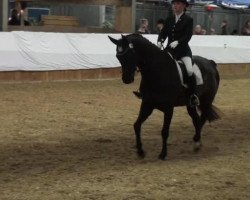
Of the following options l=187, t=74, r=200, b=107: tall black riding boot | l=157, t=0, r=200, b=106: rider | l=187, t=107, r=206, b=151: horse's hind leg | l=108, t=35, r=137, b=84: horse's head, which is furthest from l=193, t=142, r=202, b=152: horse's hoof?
l=108, t=35, r=137, b=84: horse's head

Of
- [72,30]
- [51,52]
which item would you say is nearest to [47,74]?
[51,52]

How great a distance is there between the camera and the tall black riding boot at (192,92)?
8492 millimetres

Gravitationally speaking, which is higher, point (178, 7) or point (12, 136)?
point (178, 7)

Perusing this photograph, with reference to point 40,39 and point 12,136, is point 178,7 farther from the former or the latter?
point 40,39

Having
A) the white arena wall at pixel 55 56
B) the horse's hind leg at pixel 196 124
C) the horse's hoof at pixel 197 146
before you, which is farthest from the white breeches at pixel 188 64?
the white arena wall at pixel 55 56

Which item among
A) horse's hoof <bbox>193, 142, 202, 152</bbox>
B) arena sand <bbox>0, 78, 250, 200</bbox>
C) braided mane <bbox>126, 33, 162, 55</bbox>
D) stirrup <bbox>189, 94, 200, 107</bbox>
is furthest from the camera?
horse's hoof <bbox>193, 142, 202, 152</bbox>

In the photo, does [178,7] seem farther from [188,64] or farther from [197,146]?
[197,146]

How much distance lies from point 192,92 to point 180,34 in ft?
2.90

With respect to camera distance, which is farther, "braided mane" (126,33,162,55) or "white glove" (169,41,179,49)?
"white glove" (169,41,179,49)

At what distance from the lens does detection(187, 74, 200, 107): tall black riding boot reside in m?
8.49

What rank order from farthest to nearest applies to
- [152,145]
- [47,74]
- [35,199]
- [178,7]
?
[47,74] → [152,145] → [178,7] → [35,199]

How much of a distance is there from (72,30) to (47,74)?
4224mm

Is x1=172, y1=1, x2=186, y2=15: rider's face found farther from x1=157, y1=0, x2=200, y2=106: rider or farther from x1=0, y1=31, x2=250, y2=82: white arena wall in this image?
x1=0, y1=31, x2=250, y2=82: white arena wall

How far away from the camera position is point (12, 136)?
30.6ft
